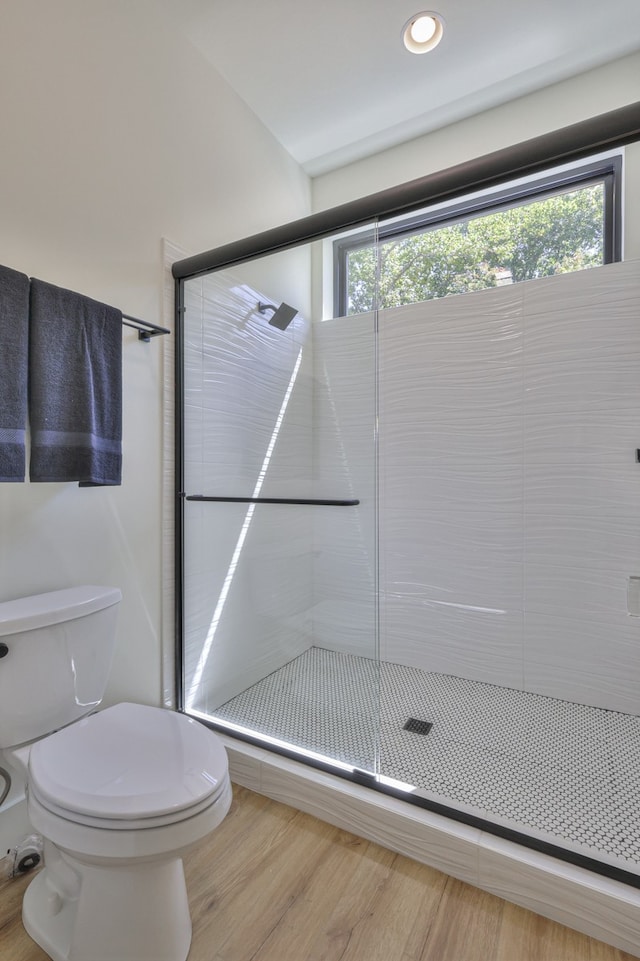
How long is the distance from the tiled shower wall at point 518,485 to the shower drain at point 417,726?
0.48 m

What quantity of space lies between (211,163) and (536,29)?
1309 millimetres

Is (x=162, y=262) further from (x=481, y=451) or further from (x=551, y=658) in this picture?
(x=551, y=658)

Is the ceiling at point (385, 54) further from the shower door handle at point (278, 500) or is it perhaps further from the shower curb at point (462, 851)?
the shower curb at point (462, 851)

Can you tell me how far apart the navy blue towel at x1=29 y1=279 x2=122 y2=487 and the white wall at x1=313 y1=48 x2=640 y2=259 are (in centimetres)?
172

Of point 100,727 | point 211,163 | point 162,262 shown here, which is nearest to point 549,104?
point 211,163

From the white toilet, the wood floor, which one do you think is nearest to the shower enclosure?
the wood floor

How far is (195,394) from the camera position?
183cm

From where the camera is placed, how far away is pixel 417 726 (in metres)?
1.83

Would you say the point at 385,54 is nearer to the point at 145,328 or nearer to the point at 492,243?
the point at 492,243

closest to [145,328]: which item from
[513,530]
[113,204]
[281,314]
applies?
[113,204]

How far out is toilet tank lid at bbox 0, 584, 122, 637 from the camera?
110 cm

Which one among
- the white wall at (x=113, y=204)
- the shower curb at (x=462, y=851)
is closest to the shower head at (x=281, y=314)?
the white wall at (x=113, y=204)

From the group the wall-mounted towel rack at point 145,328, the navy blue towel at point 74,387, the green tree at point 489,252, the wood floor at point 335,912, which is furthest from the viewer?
the green tree at point 489,252

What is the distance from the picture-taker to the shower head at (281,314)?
1.90m
